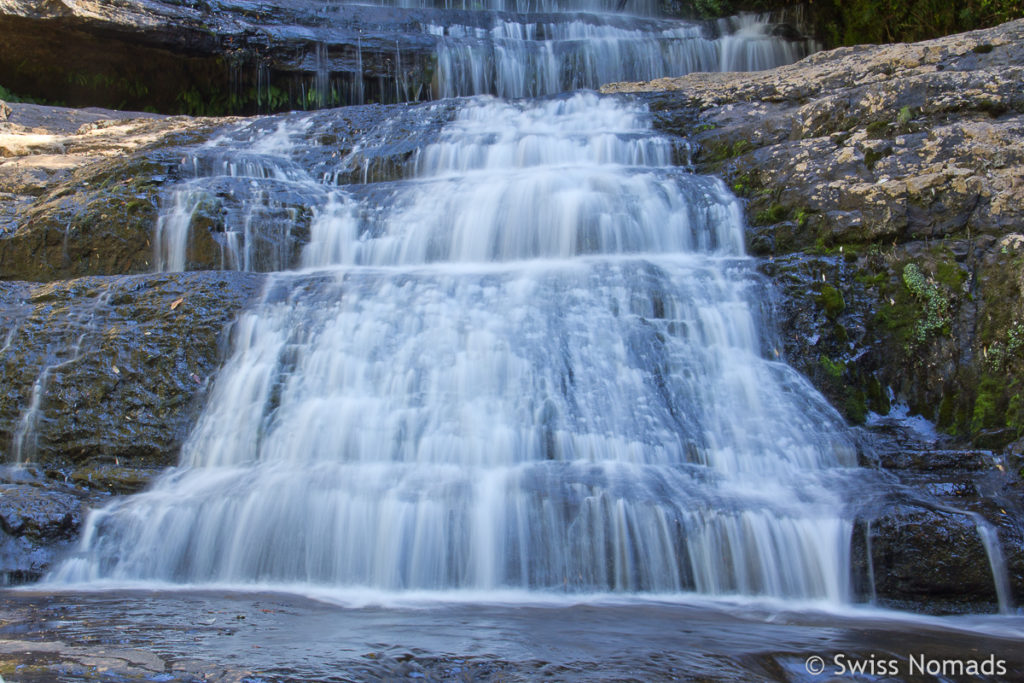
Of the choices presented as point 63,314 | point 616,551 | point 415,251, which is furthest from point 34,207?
point 616,551

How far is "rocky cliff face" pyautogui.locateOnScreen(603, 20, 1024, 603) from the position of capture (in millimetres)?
4477

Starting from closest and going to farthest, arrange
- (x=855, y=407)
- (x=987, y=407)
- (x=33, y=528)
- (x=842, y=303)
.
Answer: (x=33, y=528)
(x=987, y=407)
(x=855, y=407)
(x=842, y=303)

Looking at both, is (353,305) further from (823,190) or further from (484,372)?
(823,190)

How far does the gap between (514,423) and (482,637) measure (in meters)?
2.25

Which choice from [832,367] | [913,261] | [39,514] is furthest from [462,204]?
[39,514]

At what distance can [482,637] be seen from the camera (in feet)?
10.6

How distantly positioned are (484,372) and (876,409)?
306 centimetres

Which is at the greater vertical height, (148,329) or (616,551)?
(148,329)

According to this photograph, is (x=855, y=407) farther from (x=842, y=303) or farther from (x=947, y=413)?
(x=842, y=303)

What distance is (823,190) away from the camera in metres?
7.03

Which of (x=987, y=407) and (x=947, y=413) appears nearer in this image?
(x=987, y=407)

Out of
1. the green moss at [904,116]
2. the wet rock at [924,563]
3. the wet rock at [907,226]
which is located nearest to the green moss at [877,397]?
the wet rock at [907,226]

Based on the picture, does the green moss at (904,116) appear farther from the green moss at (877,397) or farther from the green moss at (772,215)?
the green moss at (877,397)

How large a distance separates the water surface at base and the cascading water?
0.41 metres
